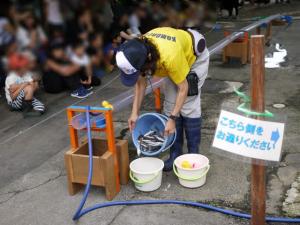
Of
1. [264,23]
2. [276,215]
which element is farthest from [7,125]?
[264,23]

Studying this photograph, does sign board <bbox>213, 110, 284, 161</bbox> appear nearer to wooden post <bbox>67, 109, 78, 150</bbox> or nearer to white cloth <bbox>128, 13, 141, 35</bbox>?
wooden post <bbox>67, 109, 78, 150</bbox>

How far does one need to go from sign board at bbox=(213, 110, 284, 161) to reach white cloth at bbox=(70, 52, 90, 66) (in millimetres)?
4630

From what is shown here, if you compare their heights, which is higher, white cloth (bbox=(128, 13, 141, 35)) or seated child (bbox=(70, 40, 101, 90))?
white cloth (bbox=(128, 13, 141, 35))

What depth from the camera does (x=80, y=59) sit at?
21.8 feet

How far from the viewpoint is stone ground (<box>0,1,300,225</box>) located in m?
3.16

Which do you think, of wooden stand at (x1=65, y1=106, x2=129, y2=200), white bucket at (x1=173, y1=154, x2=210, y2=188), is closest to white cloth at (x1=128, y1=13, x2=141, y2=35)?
wooden stand at (x1=65, y1=106, x2=129, y2=200)

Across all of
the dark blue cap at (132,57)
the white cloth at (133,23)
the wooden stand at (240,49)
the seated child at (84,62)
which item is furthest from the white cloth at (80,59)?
the dark blue cap at (132,57)

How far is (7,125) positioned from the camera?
18.0 ft

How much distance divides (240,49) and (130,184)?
4.60 m

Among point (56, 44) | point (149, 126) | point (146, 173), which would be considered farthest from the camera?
point (56, 44)

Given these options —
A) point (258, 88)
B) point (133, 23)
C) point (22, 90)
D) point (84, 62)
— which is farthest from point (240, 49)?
point (258, 88)

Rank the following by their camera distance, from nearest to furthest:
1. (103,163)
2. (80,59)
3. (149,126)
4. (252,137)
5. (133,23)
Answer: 1. (252,137)
2. (103,163)
3. (149,126)
4. (80,59)
5. (133,23)

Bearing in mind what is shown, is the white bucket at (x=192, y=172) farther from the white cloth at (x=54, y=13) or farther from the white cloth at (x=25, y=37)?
the white cloth at (x=54, y=13)

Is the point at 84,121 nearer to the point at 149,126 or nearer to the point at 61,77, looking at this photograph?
the point at 149,126
